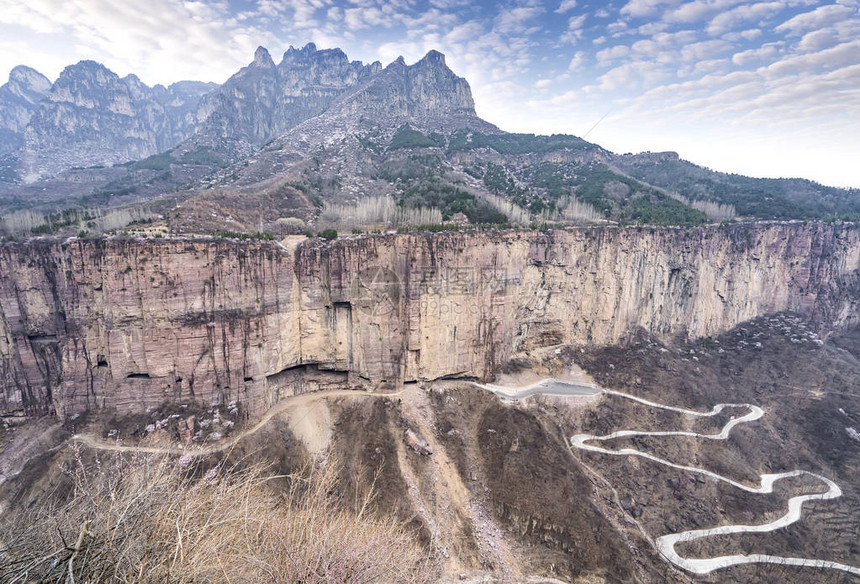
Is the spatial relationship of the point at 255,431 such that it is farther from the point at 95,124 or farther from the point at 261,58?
the point at 95,124

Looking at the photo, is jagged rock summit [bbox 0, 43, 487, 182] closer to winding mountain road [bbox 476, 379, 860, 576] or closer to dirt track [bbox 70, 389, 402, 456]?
dirt track [bbox 70, 389, 402, 456]

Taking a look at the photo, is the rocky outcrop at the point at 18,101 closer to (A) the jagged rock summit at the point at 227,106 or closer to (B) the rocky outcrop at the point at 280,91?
(A) the jagged rock summit at the point at 227,106

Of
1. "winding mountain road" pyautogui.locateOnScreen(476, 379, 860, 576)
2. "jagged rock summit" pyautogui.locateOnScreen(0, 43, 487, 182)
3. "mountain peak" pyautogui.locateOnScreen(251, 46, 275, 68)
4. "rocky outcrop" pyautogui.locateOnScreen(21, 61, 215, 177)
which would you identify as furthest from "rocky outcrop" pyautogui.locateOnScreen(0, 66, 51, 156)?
"winding mountain road" pyautogui.locateOnScreen(476, 379, 860, 576)

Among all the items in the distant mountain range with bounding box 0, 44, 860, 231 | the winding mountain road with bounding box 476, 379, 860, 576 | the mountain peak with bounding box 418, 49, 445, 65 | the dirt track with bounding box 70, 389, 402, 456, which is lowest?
the winding mountain road with bounding box 476, 379, 860, 576

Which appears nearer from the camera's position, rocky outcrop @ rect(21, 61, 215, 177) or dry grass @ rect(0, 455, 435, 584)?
dry grass @ rect(0, 455, 435, 584)

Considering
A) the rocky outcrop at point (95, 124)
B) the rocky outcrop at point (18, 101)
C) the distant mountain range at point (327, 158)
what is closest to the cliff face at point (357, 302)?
the distant mountain range at point (327, 158)

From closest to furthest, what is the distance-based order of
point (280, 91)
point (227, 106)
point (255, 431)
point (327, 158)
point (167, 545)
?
point (167, 545)
point (255, 431)
point (327, 158)
point (227, 106)
point (280, 91)

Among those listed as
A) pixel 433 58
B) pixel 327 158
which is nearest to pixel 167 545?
pixel 327 158
